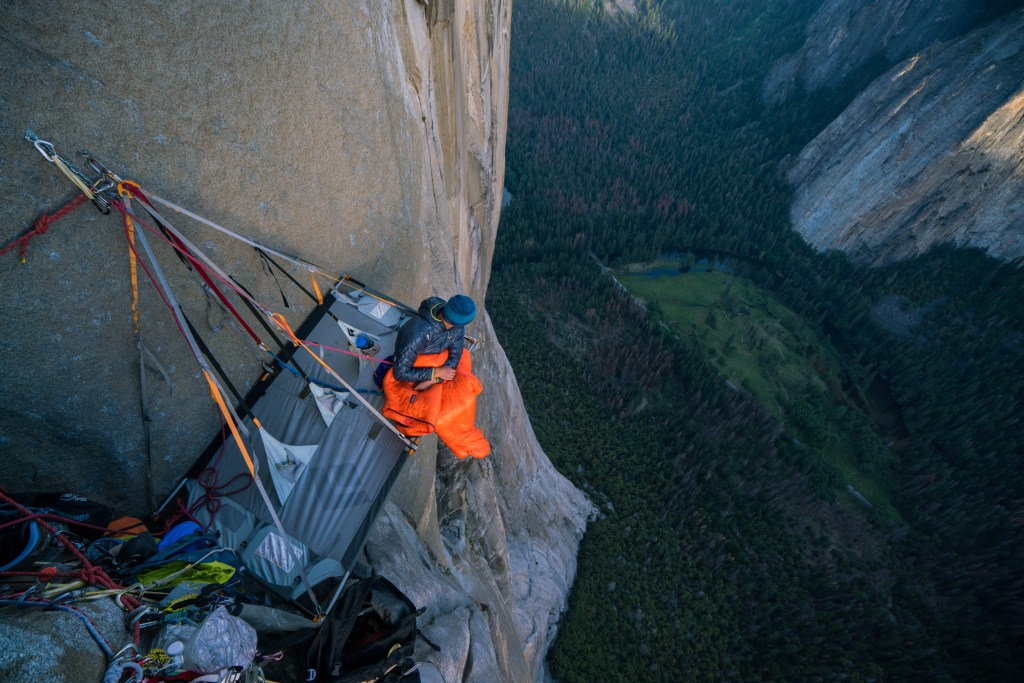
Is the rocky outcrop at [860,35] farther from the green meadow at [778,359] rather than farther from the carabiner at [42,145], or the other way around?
the carabiner at [42,145]

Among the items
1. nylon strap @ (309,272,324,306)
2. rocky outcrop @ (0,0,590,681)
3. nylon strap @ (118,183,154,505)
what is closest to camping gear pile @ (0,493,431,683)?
rocky outcrop @ (0,0,590,681)

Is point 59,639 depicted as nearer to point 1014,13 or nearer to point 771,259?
point 771,259

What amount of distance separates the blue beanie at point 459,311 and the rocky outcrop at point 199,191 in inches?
71.1

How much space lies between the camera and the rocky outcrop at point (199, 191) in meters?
3.21

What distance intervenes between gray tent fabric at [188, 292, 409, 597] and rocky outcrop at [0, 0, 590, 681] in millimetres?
431

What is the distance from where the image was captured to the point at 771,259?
143ft

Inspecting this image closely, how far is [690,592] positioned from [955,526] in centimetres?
2195

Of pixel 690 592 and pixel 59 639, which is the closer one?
pixel 59 639

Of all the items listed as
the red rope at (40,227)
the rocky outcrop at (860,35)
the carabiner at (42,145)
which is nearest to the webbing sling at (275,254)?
the red rope at (40,227)

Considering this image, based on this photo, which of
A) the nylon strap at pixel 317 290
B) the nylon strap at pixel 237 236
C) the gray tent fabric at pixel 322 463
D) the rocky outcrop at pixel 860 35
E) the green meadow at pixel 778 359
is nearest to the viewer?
the nylon strap at pixel 237 236

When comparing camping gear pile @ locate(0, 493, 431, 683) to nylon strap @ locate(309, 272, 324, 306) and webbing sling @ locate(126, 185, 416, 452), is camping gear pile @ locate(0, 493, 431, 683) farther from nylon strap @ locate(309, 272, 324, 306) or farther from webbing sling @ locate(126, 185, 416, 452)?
nylon strap @ locate(309, 272, 324, 306)

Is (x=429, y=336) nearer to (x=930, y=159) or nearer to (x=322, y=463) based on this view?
(x=322, y=463)

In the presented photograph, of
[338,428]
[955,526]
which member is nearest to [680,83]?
[955,526]

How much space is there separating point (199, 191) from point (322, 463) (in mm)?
2894
